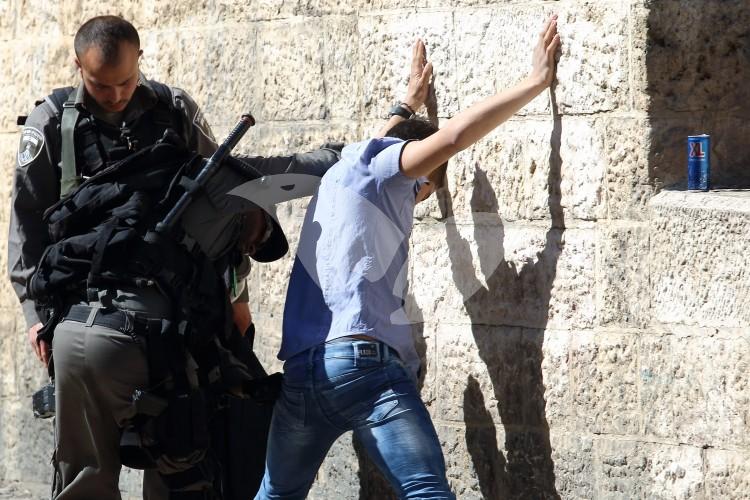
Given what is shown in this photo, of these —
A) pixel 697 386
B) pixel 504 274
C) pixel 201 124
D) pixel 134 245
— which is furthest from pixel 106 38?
pixel 697 386

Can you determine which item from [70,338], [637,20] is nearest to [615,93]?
[637,20]

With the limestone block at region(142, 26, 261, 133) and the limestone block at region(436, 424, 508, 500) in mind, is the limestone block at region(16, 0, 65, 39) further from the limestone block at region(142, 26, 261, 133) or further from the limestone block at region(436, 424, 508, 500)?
the limestone block at region(436, 424, 508, 500)

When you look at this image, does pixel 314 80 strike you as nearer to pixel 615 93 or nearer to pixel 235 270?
pixel 235 270

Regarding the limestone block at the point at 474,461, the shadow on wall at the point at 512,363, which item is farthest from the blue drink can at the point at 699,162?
the limestone block at the point at 474,461

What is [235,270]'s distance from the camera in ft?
15.3

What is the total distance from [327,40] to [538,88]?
959 mm

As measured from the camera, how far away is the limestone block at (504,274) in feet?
14.5

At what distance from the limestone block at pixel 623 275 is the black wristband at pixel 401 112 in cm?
80

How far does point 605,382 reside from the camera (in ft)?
14.3

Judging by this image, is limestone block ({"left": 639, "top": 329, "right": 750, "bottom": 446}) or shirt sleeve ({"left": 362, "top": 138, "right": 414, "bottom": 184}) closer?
shirt sleeve ({"left": 362, "top": 138, "right": 414, "bottom": 184})

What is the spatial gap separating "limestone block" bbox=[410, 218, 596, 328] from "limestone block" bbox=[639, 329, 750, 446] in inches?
11.1

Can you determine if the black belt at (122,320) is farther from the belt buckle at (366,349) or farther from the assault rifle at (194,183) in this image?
the belt buckle at (366,349)

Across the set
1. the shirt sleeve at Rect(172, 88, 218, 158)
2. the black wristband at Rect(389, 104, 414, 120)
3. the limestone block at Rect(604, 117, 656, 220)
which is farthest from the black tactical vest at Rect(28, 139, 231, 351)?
the limestone block at Rect(604, 117, 656, 220)

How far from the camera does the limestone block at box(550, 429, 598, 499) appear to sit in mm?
4430
